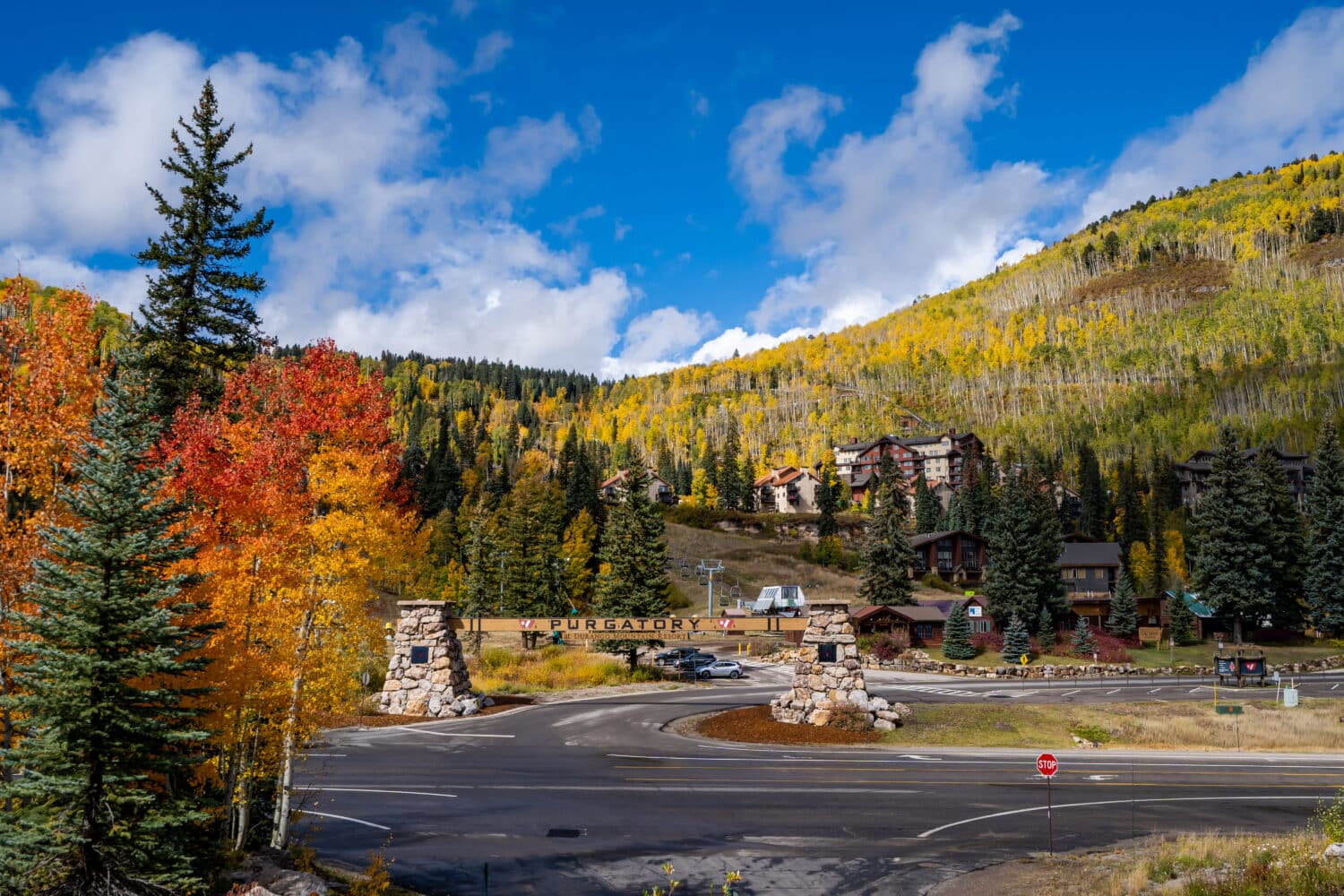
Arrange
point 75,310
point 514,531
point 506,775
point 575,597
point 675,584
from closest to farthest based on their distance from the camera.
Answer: point 75,310, point 506,775, point 514,531, point 575,597, point 675,584

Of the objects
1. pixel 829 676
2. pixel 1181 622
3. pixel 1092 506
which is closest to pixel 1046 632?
pixel 1181 622

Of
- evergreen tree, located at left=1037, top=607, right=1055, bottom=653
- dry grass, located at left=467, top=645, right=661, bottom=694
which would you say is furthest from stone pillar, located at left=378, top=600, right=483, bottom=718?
evergreen tree, located at left=1037, top=607, right=1055, bottom=653

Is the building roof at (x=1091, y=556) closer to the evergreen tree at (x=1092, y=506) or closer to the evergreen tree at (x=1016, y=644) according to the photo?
the evergreen tree at (x=1016, y=644)

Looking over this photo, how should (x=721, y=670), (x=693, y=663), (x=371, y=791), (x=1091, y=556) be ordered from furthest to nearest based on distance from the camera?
(x=1091, y=556), (x=721, y=670), (x=693, y=663), (x=371, y=791)

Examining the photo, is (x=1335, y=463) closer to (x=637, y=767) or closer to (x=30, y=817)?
(x=637, y=767)

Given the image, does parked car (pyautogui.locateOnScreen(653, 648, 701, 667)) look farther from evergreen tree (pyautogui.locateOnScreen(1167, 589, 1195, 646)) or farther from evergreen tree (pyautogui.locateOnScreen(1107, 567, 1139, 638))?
evergreen tree (pyautogui.locateOnScreen(1167, 589, 1195, 646))

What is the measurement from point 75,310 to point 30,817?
7623 millimetres

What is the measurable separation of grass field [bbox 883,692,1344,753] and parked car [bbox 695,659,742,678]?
64.6 ft

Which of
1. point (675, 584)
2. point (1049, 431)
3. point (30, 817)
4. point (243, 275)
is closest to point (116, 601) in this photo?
point (30, 817)

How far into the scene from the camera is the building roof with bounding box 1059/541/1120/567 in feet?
270

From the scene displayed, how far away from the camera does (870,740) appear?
29.2 m

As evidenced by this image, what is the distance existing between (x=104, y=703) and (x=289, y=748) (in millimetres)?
3945

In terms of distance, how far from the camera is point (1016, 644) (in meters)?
60.1

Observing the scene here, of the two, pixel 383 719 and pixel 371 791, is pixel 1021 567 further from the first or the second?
pixel 371 791
